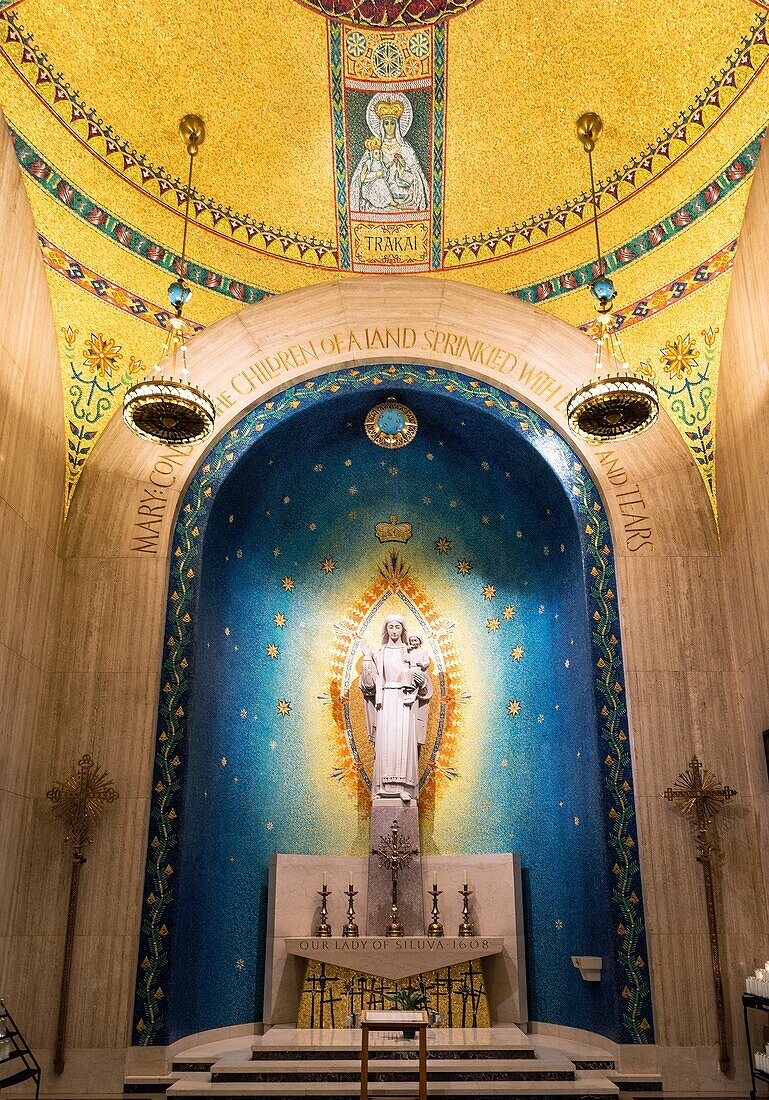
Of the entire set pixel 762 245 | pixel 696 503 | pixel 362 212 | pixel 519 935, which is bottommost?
pixel 519 935

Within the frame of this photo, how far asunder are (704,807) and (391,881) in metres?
3.25

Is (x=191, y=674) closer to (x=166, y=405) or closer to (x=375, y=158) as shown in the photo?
(x=166, y=405)

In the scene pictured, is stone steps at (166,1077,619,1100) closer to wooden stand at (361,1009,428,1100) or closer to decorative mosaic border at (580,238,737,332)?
wooden stand at (361,1009,428,1100)

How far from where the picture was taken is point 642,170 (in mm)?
8891

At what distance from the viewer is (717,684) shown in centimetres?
884

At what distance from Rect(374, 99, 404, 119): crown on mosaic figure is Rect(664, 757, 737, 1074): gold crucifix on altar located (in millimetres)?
6446

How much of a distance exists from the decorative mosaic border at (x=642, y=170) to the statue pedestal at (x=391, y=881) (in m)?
5.69

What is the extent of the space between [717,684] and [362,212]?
5675 millimetres

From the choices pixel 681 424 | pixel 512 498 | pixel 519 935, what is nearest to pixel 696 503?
pixel 681 424

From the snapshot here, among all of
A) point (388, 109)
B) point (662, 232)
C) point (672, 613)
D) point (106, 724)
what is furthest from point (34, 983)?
point (662, 232)

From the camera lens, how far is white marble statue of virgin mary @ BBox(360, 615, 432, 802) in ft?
33.3

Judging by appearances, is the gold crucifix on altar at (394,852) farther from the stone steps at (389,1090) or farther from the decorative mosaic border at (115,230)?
the decorative mosaic border at (115,230)

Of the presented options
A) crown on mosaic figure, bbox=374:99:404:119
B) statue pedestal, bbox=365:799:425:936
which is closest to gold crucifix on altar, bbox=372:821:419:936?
statue pedestal, bbox=365:799:425:936

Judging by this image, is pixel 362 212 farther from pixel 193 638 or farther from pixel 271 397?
pixel 193 638
